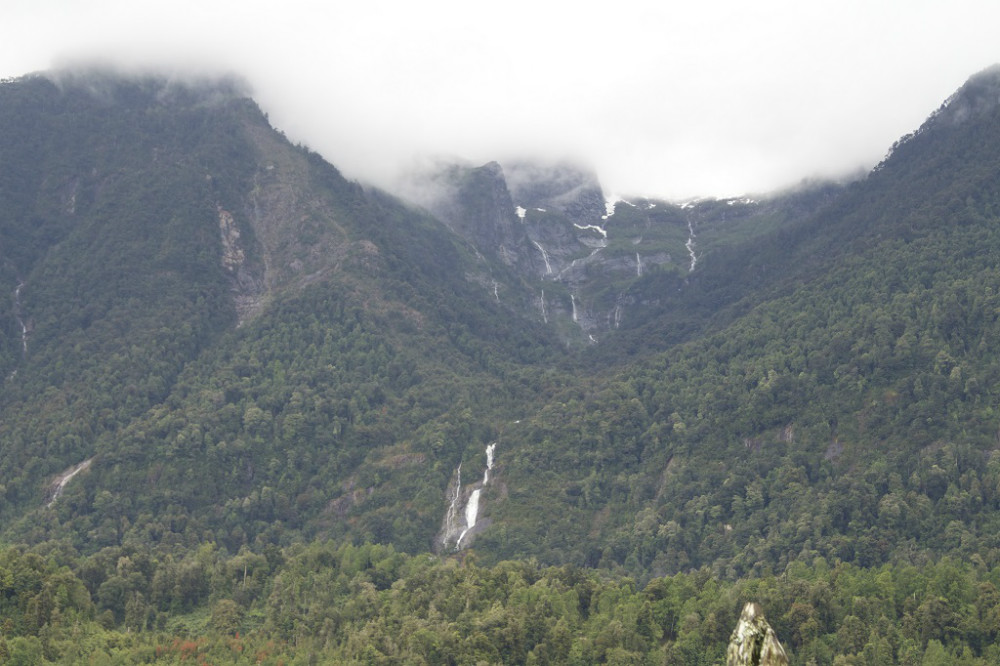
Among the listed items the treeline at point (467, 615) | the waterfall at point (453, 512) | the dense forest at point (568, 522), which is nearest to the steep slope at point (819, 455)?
the dense forest at point (568, 522)

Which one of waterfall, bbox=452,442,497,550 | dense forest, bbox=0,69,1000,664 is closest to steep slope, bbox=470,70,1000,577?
dense forest, bbox=0,69,1000,664

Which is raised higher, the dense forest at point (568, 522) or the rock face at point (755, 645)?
the rock face at point (755, 645)

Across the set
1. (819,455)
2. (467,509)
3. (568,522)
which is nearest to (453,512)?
(467,509)

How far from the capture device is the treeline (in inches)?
3745

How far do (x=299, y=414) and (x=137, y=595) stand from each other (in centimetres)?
8532

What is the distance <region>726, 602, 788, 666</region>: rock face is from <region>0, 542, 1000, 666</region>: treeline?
78200 mm

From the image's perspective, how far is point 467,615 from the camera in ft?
346

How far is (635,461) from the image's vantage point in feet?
634

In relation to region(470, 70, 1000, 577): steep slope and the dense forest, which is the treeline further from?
region(470, 70, 1000, 577): steep slope

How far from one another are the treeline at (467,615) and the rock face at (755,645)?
78.2m

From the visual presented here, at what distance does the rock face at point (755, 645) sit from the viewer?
19.1 metres

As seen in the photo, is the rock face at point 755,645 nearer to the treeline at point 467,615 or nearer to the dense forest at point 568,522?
the dense forest at point 568,522

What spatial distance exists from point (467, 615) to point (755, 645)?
89.0 m

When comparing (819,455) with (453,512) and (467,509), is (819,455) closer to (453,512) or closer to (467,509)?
(467,509)
